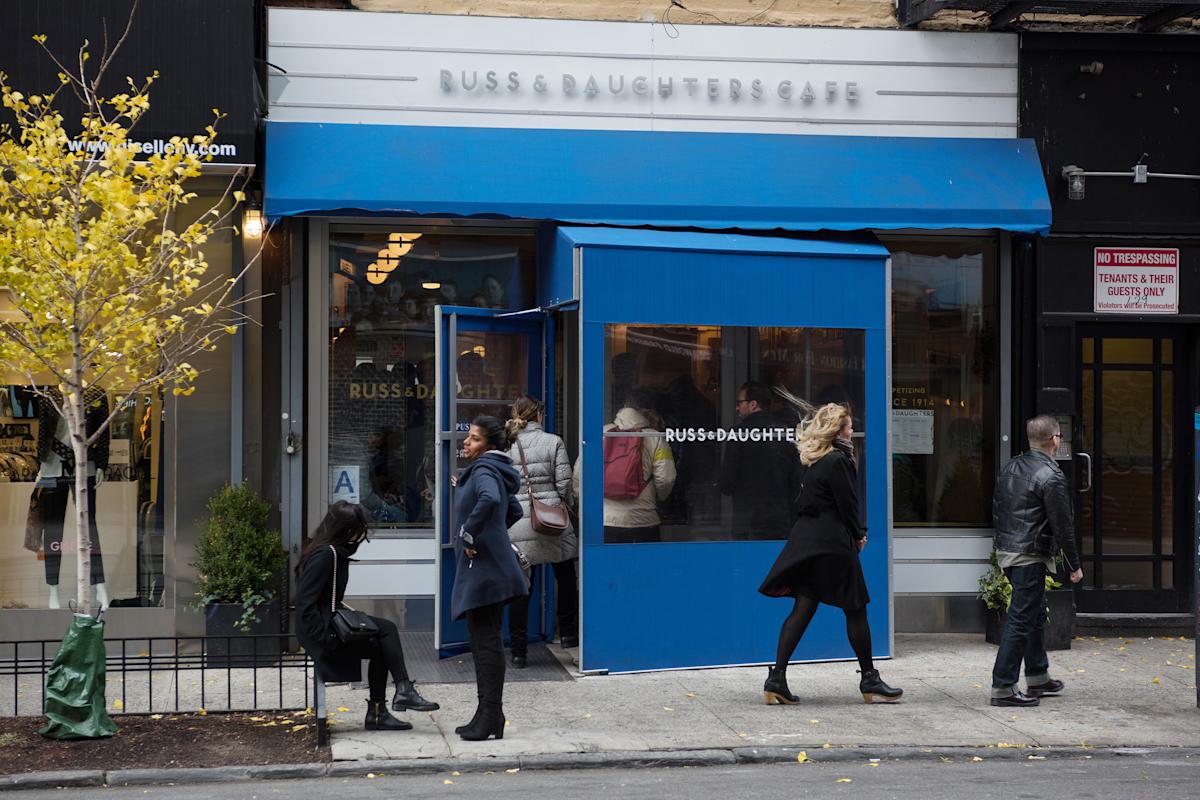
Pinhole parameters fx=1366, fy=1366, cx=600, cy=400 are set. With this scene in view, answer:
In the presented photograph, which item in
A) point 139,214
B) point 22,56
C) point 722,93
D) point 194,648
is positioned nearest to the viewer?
point 139,214

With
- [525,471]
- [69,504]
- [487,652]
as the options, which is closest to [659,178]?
[525,471]

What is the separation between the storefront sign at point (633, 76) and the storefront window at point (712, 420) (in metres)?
2.07

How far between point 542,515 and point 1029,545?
3319 mm

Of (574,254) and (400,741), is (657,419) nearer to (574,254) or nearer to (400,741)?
(574,254)

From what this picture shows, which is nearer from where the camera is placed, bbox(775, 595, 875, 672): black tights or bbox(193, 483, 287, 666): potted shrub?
bbox(775, 595, 875, 672): black tights

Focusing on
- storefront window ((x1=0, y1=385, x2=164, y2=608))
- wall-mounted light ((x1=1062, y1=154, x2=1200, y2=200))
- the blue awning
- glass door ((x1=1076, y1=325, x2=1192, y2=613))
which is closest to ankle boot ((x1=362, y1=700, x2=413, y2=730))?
storefront window ((x1=0, y1=385, x2=164, y2=608))

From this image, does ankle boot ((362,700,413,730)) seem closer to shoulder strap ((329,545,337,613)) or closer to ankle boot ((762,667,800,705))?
shoulder strap ((329,545,337,613))

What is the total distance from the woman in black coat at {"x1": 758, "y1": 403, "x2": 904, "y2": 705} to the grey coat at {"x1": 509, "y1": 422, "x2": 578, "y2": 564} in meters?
1.85

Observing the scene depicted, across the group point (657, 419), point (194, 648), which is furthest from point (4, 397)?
point (657, 419)

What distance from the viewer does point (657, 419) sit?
969 cm

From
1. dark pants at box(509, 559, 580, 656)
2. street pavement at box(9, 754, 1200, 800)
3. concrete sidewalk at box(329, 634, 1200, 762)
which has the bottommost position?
street pavement at box(9, 754, 1200, 800)

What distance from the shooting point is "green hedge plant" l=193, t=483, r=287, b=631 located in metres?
9.84

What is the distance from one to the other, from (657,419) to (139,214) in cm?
384

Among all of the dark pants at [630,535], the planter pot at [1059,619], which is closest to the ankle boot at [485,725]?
the dark pants at [630,535]
